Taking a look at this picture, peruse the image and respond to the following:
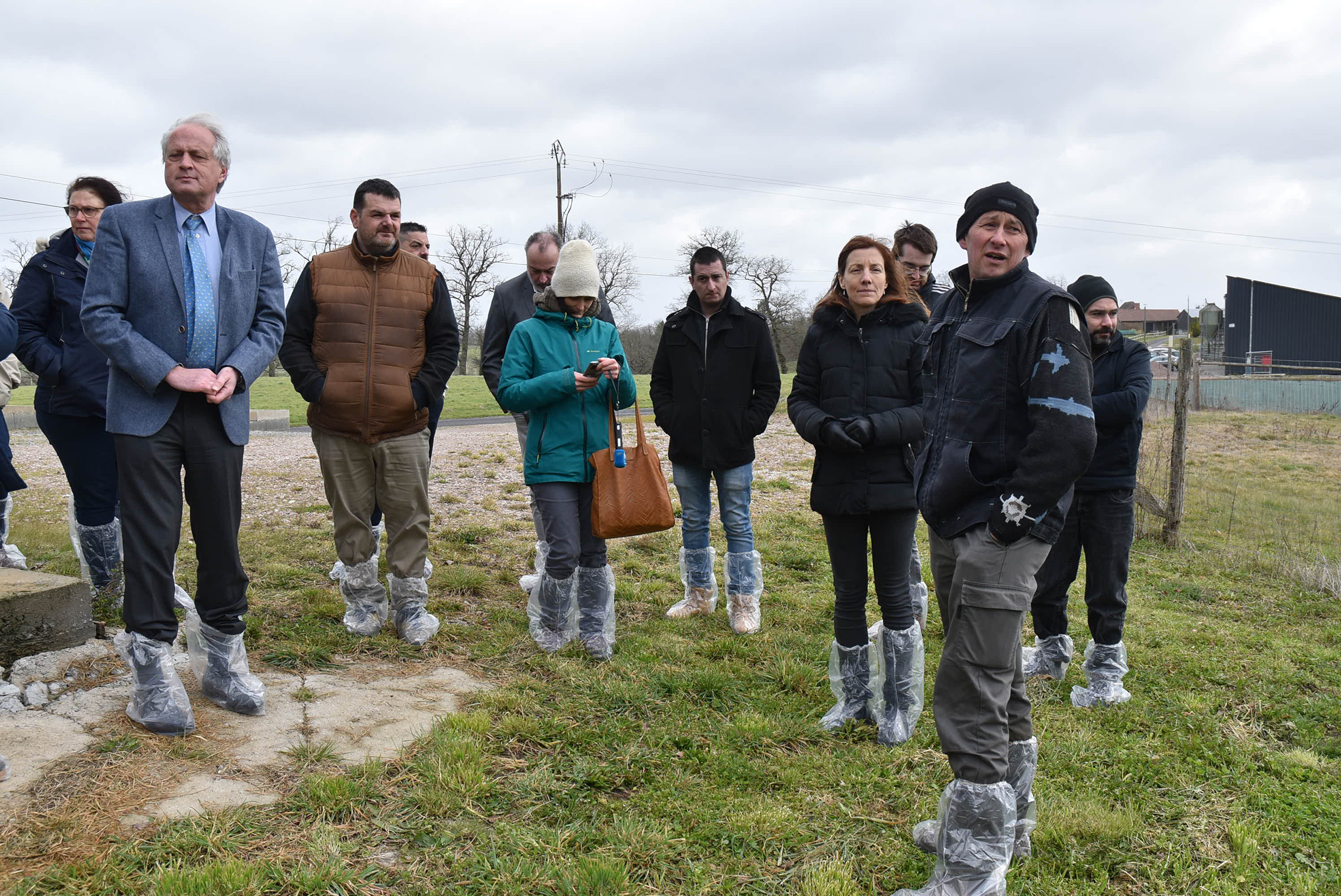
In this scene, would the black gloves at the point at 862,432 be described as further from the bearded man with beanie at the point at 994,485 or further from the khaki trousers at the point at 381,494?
the khaki trousers at the point at 381,494

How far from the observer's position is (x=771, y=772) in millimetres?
3586

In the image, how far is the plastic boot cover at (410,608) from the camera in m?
4.85

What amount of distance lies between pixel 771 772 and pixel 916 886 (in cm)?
80

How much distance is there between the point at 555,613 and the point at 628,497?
74 centimetres

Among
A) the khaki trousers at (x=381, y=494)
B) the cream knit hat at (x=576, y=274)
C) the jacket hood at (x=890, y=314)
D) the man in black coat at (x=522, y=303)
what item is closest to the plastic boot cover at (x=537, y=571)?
the man in black coat at (x=522, y=303)

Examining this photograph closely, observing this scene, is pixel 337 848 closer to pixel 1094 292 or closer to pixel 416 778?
Result: pixel 416 778

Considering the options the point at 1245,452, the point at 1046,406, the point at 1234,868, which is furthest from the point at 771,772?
the point at 1245,452

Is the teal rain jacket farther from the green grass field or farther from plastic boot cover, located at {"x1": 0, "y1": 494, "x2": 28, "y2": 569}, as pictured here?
plastic boot cover, located at {"x1": 0, "y1": 494, "x2": 28, "y2": 569}

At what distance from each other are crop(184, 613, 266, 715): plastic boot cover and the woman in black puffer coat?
2394 millimetres

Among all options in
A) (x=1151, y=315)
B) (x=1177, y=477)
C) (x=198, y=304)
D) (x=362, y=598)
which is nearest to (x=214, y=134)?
(x=198, y=304)

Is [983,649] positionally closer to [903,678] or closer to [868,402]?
[903,678]

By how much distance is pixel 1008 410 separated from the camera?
8.88 ft

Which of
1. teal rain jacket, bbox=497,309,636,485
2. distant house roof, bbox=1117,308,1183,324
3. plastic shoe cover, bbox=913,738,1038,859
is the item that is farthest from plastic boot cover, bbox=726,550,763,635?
distant house roof, bbox=1117,308,1183,324

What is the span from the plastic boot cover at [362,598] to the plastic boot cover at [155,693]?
1323 mm
